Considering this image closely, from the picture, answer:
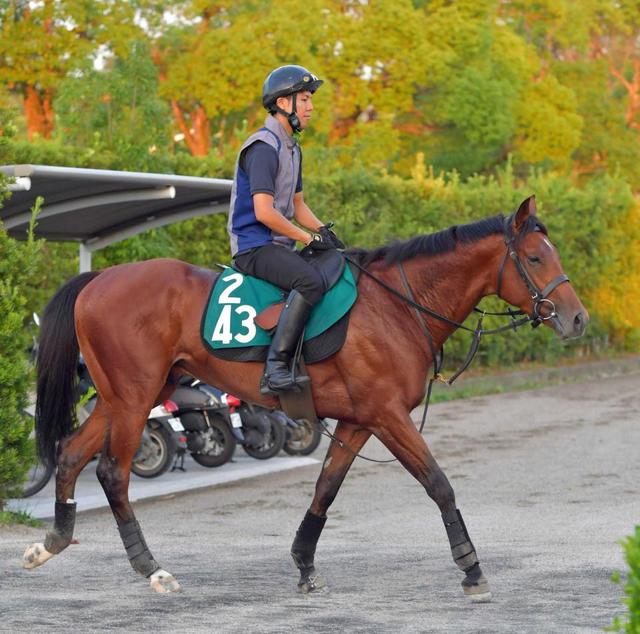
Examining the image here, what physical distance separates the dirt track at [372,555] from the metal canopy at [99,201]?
2.47 metres

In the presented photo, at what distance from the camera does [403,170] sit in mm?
44281

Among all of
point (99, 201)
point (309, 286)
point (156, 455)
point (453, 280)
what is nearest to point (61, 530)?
point (309, 286)

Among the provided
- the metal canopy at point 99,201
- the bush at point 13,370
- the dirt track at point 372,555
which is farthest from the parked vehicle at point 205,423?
the bush at point 13,370

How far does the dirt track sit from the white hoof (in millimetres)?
57

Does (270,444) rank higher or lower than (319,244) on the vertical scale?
lower

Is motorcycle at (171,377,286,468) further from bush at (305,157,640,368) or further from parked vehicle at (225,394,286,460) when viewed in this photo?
bush at (305,157,640,368)

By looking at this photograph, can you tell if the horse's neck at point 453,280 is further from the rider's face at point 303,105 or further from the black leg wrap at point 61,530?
the black leg wrap at point 61,530

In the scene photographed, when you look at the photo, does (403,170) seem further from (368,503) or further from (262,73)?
(368,503)

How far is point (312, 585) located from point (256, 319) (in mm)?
1475

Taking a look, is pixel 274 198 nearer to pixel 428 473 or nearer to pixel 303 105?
pixel 303 105

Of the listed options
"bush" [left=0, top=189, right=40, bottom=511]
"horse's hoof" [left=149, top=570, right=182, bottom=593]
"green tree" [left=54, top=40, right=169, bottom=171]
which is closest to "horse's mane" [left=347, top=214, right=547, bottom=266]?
"horse's hoof" [left=149, top=570, right=182, bottom=593]

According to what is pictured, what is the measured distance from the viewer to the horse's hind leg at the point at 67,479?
8.33 metres

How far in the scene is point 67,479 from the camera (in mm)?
8547

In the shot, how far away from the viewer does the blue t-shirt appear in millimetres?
8070
